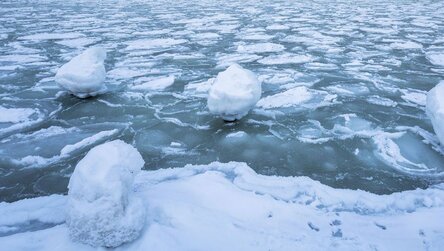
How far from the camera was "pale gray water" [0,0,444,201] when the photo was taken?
2.14m

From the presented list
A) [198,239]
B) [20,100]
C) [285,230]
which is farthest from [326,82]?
[20,100]

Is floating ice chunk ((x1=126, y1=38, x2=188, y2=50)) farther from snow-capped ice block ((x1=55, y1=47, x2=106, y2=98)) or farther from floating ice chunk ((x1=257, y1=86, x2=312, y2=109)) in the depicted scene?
floating ice chunk ((x1=257, y1=86, x2=312, y2=109))

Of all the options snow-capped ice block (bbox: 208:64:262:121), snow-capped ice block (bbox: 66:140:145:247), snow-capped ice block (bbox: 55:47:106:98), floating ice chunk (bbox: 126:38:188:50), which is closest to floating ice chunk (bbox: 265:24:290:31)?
floating ice chunk (bbox: 126:38:188:50)

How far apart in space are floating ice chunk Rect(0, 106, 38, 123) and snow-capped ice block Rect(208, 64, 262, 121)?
162cm

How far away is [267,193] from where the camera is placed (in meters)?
1.88

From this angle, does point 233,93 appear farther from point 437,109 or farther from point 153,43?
point 153,43

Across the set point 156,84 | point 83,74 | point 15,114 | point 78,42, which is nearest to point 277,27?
point 78,42

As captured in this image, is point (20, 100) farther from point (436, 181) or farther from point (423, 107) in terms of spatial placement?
point (423, 107)

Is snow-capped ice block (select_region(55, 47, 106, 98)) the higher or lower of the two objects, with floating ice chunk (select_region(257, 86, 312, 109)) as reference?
higher

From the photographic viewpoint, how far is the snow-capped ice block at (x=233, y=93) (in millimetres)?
2467

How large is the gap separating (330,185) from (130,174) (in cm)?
114

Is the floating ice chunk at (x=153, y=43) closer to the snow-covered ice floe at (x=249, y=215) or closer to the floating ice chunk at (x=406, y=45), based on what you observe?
the floating ice chunk at (x=406, y=45)

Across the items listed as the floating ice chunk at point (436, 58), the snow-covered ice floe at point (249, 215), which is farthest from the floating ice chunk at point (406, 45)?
the snow-covered ice floe at point (249, 215)

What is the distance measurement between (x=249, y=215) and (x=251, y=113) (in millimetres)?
1321
